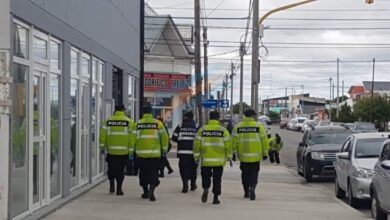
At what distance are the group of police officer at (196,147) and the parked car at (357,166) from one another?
1.87 meters

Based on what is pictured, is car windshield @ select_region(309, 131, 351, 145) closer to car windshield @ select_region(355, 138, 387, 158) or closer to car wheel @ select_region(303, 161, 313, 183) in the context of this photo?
car wheel @ select_region(303, 161, 313, 183)

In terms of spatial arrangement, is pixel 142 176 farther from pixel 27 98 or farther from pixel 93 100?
pixel 27 98

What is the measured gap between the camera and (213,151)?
611 inches

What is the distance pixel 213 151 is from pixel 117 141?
2.23 m

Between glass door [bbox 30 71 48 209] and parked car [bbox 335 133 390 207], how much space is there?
6.40 meters

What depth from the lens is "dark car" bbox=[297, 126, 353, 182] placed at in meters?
23.6

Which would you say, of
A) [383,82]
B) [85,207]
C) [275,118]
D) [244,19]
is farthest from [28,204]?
[275,118]

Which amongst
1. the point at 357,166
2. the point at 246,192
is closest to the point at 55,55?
the point at 246,192

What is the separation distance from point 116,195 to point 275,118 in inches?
6630

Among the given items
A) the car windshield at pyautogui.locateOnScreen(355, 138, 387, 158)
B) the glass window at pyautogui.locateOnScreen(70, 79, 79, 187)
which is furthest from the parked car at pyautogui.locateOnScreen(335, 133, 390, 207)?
the glass window at pyautogui.locateOnScreen(70, 79, 79, 187)

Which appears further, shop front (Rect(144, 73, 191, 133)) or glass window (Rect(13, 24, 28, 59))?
shop front (Rect(144, 73, 191, 133))

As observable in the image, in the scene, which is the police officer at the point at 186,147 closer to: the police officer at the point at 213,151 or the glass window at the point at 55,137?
the police officer at the point at 213,151

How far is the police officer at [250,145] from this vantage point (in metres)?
16.4

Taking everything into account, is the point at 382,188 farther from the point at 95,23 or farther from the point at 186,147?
the point at 95,23
